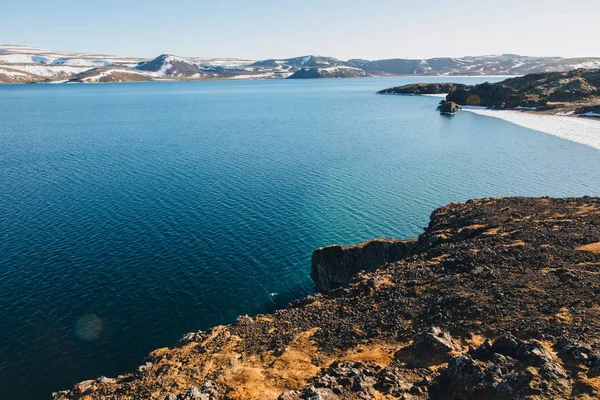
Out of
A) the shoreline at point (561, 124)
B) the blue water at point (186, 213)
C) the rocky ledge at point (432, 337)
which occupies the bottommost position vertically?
the blue water at point (186, 213)

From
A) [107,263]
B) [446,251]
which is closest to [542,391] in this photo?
[446,251]

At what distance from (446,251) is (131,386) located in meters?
30.2

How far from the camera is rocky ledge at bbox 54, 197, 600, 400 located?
1909 cm

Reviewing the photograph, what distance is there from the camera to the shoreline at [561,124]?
410 feet

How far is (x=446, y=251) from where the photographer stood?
38000mm

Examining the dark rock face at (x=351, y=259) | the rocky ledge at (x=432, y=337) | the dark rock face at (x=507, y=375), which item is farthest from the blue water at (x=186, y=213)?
the dark rock face at (x=507, y=375)

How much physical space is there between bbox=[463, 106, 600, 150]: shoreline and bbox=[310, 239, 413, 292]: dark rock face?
10323 centimetres

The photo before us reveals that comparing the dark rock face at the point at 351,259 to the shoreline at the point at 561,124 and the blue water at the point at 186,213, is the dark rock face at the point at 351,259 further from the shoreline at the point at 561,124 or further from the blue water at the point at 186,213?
the shoreline at the point at 561,124

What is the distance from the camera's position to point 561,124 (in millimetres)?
149625

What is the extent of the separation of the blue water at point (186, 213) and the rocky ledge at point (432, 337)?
10311 mm

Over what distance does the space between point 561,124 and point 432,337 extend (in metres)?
164

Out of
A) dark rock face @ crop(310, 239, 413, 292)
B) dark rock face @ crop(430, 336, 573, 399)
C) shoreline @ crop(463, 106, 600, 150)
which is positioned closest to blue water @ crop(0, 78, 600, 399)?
dark rock face @ crop(310, 239, 413, 292)

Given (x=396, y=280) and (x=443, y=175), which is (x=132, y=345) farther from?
(x=443, y=175)

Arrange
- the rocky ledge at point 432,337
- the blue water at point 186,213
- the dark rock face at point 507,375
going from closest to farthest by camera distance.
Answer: the dark rock face at point 507,375, the rocky ledge at point 432,337, the blue water at point 186,213
